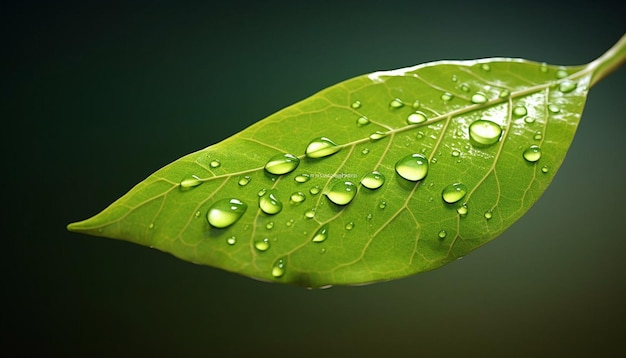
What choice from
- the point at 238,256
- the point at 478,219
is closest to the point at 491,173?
the point at 478,219

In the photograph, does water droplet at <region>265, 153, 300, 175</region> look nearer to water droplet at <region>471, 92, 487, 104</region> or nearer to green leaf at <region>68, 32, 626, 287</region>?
green leaf at <region>68, 32, 626, 287</region>

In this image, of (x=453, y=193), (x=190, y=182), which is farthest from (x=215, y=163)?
(x=453, y=193)

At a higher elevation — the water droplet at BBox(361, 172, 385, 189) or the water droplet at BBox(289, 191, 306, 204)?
the water droplet at BBox(361, 172, 385, 189)

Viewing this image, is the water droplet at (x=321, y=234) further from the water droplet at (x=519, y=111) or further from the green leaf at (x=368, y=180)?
the water droplet at (x=519, y=111)

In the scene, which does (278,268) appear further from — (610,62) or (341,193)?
(610,62)

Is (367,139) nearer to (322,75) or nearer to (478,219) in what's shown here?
(478,219)

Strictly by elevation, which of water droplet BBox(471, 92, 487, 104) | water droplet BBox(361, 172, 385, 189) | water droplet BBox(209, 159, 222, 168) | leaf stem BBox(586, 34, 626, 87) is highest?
leaf stem BBox(586, 34, 626, 87)

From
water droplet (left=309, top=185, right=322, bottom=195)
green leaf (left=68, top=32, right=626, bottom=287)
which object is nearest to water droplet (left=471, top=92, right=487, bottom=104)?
green leaf (left=68, top=32, right=626, bottom=287)
